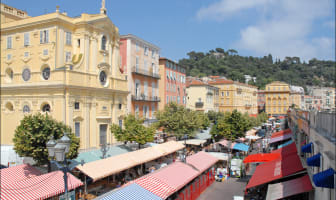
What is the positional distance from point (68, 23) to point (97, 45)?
3.69 m

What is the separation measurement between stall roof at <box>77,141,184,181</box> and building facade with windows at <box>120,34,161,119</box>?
33.2 feet

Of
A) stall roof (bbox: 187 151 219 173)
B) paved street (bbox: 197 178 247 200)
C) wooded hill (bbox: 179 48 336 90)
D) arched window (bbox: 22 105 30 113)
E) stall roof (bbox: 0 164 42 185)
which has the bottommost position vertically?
paved street (bbox: 197 178 247 200)

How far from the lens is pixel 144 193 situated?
1368 centimetres

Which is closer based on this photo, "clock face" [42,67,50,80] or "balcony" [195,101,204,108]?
"clock face" [42,67,50,80]

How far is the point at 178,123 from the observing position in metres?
36.9

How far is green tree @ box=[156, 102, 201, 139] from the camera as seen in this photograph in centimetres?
3697

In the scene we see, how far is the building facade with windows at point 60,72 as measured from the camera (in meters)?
27.2

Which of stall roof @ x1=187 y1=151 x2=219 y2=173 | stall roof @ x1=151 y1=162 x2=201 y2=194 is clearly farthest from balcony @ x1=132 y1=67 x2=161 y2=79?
stall roof @ x1=151 y1=162 x2=201 y2=194

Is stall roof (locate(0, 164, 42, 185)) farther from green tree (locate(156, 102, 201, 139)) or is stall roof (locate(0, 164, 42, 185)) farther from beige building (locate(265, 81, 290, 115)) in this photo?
beige building (locate(265, 81, 290, 115))

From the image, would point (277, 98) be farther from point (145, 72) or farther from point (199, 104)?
point (145, 72)

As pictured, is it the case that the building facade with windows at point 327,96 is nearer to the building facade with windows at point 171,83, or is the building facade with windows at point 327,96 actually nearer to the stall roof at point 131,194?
the building facade with windows at point 171,83

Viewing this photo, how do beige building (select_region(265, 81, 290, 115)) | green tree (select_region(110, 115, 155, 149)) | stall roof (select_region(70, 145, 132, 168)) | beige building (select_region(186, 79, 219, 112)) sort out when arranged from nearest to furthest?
stall roof (select_region(70, 145, 132, 168)), green tree (select_region(110, 115, 155, 149)), beige building (select_region(186, 79, 219, 112)), beige building (select_region(265, 81, 290, 115))

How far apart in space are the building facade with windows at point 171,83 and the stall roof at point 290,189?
3205 cm

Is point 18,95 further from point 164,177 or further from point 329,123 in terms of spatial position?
point 329,123
